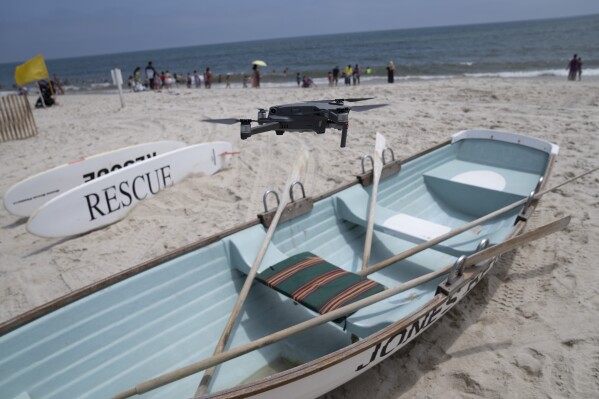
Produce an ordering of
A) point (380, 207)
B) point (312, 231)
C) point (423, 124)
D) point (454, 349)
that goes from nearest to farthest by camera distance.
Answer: point (454, 349) < point (312, 231) < point (380, 207) < point (423, 124)

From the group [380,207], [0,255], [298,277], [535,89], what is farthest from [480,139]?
[535,89]

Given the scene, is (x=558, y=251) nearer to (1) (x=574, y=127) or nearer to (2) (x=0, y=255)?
(1) (x=574, y=127)

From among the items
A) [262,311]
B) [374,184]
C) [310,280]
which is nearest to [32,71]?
[374,184]

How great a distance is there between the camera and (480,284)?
13.3 feet

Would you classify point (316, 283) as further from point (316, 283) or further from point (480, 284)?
point (480, 284)

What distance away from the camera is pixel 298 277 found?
3.12 metres

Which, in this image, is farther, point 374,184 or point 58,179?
point 58,179

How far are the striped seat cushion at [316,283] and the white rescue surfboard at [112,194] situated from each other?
3.47 m

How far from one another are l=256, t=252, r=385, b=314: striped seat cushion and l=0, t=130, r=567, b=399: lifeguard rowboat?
0.04ft

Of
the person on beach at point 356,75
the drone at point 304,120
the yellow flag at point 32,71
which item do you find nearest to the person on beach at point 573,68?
the person on beach at point 356,75

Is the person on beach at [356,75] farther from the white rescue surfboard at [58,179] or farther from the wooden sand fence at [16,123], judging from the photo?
the white rescue surfboard at [58,179]

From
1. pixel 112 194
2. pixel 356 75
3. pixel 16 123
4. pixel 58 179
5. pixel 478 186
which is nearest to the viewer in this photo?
pixel 478 186

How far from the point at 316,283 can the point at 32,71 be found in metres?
16.2

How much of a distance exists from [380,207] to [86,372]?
3.28m
